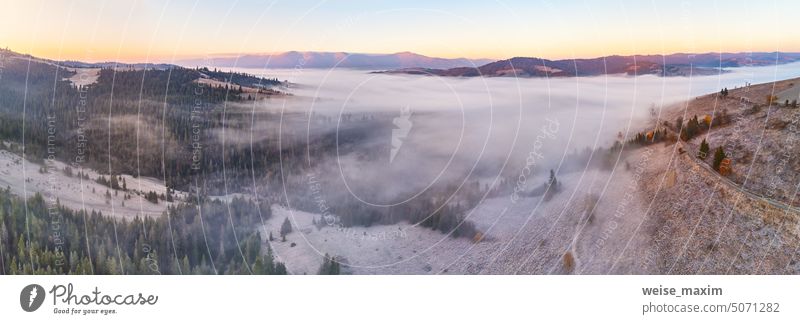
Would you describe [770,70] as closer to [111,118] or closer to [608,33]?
[608,33]

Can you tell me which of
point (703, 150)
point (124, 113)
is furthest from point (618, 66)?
point (124, 113)

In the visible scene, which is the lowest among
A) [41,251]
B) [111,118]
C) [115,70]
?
[41,251]

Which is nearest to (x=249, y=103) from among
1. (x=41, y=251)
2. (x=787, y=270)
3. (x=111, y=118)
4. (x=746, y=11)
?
(x=111, y=118)

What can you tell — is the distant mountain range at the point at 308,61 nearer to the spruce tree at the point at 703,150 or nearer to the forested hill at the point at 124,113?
the forested hill at the point at 124,113
